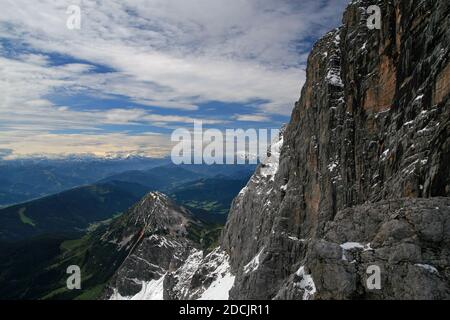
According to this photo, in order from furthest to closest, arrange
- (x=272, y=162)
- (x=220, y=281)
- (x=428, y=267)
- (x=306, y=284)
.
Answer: (x=220, y=281)
(x=272, y=162)
(x=306, y=284)
(x=428, y=267)

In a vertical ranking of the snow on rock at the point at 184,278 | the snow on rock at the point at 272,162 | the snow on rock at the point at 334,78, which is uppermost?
the snow on rock at the point at 334,78

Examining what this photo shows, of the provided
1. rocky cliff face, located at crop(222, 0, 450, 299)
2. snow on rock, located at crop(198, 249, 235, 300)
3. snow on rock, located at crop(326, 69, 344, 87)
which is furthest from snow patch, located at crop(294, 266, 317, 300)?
snow on rock, located at crop(198, 249, 235, 300)

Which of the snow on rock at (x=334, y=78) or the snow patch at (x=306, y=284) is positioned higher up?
the snow on rock at (x=334, y=78)

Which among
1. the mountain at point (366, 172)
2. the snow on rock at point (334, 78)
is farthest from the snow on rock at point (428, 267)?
the snow on rock at point (334, 78)

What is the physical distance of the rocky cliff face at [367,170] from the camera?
108 ft

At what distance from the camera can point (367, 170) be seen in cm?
6053

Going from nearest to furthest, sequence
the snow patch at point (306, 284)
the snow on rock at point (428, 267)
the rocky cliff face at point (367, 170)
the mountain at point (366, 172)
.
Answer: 1. the snow on rock at point (428, 267)
2. the mountain at point (366, 172)
3. the rocky cliff face at point (367, 170)
4. the snow patch at point (306, 284)

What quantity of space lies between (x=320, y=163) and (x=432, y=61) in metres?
32.4

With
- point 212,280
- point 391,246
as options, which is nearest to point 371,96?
point 391,246

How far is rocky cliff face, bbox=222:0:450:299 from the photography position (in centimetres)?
3297

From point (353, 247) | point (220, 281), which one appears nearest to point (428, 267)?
point (353, 247)

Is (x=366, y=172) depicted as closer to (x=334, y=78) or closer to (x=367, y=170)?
(x=367, y=170)

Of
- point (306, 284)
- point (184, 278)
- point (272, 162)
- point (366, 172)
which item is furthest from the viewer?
point (184, 278)

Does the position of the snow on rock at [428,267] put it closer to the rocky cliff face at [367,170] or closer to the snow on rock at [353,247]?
the rocky cliff face at [367,170]
